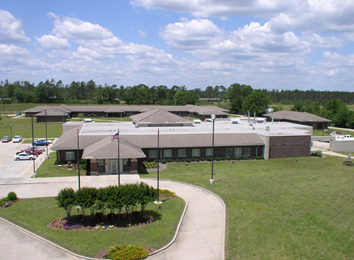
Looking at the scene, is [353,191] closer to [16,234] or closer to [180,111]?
[16,234]

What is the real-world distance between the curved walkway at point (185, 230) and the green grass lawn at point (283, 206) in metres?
1.07

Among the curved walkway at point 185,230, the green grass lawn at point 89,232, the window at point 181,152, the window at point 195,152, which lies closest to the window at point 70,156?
the curved walkway at point 185,230

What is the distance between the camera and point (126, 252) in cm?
1992

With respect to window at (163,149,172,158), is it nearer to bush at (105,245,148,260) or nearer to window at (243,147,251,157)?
window at (243,147,251,157)

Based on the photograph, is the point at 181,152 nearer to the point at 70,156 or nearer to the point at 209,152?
the point at 209,152

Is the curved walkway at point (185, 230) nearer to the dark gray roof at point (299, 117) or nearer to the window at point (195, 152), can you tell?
the window at point (195, 152)

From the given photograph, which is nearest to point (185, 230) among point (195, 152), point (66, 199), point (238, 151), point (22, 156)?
point (66, 199)

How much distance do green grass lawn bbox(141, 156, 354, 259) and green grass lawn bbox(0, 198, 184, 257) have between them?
5.16m

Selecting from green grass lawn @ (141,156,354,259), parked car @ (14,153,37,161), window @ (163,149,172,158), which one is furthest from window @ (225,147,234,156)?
parked car @ (14,153,37,161)

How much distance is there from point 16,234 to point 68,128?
41.5 meters

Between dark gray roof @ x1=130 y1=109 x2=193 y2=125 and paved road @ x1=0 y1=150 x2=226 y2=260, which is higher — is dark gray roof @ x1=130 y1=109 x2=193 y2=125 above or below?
above

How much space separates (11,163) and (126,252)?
3623 centimetres

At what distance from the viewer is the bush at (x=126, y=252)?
1958cm

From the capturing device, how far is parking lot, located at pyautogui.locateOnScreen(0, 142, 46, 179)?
41.5 m
